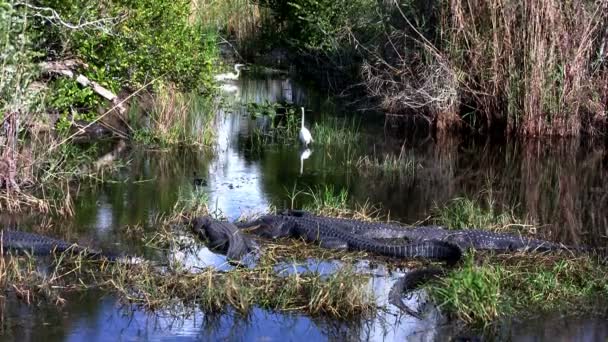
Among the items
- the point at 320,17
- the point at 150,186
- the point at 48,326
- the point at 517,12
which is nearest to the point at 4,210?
the point at 150,186

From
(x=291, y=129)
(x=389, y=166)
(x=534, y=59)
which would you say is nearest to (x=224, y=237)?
(x=389, y=166)

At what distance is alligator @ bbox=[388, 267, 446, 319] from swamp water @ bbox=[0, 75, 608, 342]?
0.09m

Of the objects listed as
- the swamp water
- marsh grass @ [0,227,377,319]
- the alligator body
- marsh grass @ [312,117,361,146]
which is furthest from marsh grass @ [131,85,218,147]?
marsh grass @ [0,227,377,319]

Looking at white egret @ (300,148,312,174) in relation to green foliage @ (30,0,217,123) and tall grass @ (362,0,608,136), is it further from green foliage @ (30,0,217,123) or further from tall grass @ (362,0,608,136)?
tall grass @ (362,0,608,136)

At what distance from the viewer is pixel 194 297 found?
6781 millimetres

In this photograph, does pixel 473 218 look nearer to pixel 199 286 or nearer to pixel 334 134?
pixel 199 286

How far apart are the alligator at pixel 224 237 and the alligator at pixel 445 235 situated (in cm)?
86

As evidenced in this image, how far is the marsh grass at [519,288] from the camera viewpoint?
21.4ft

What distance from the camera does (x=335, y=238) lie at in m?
8.31

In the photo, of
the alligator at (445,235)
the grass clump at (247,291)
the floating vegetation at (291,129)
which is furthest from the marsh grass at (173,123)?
the grass clump at (247,291)

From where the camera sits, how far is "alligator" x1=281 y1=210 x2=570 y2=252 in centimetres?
832

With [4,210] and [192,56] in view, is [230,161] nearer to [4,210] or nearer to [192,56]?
[192,56]

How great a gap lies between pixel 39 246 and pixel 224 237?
1565 mm

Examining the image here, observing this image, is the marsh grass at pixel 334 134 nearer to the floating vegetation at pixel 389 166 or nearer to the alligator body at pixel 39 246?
the floating vegetation at pixel 389 166
